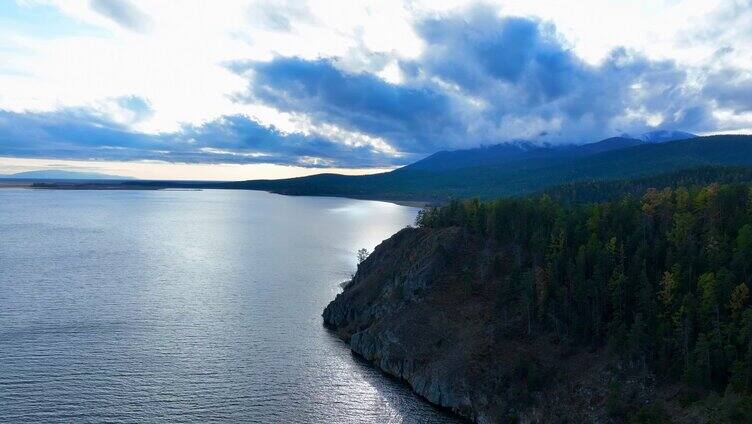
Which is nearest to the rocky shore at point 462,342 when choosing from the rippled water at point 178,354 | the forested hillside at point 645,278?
the forested hillside at point 645,278

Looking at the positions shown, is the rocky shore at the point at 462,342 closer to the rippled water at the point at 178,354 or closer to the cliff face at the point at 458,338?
the cliff face at the point at 458,338

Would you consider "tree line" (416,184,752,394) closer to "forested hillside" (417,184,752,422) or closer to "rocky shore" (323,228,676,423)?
Answer: "forested hillside" (417,184,752,422)

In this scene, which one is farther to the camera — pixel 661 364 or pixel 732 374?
pixel 661 364

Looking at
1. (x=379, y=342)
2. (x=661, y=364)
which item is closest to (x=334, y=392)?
(x=379, y=342)

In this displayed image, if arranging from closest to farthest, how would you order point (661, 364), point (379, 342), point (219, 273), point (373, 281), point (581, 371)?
1. point (661, 364)
2. point (581, 371)
3. point (379, 342)
4. point (373, 281)
5. point (219, 273)

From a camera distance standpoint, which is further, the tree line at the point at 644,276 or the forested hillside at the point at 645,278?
the tree line at the point at 644,276

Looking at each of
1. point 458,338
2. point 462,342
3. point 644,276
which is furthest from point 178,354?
point 644,276

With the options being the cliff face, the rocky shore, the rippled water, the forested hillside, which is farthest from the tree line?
the rippled water

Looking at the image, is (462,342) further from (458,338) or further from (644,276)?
(644,276)

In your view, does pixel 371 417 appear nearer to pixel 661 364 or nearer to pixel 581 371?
pixel 581 371
